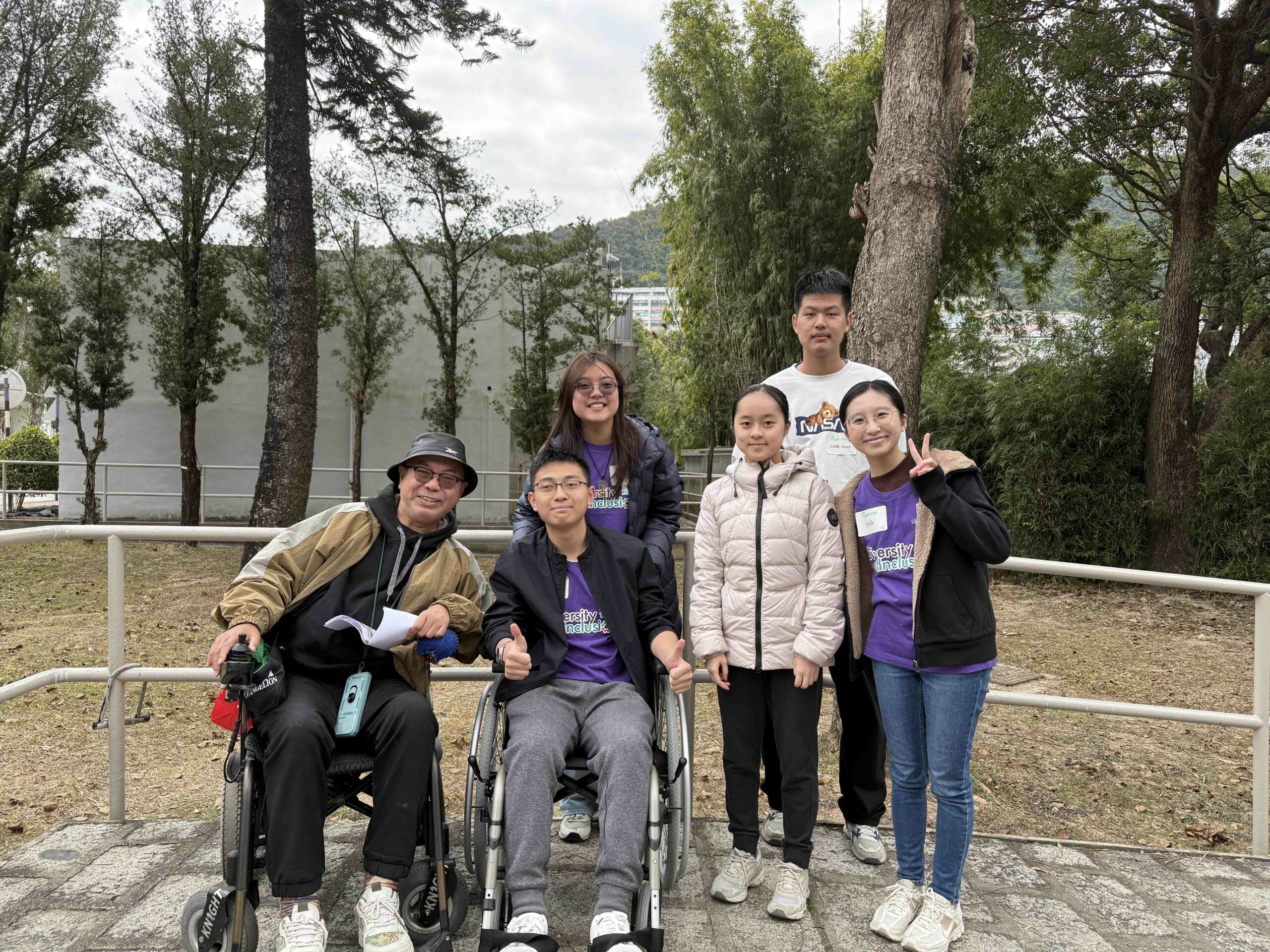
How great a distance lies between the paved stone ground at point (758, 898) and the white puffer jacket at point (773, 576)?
28.3 inches

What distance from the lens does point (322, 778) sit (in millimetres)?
2135

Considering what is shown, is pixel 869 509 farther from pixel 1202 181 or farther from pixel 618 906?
pixel 1202 181

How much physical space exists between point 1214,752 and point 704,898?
419 centimetres

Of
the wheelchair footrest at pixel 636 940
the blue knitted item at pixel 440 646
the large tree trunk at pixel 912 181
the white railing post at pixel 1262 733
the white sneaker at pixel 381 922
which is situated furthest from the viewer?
the large tree trunk at pixel 912 181

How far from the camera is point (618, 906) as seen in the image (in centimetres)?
204

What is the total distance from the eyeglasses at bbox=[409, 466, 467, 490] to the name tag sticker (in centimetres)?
121

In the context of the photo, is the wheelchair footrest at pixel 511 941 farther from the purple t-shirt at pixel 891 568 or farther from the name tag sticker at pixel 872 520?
the name tag sticker at pixel 872 520

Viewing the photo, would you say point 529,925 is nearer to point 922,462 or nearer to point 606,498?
point 606,498

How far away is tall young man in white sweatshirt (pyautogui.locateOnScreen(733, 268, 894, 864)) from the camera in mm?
2779

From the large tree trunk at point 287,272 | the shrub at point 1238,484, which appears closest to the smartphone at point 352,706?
the large tree trunk at point 287,272

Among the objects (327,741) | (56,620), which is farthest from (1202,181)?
(56,620)

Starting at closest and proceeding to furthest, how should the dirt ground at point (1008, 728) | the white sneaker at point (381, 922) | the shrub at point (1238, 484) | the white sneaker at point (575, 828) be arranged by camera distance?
1. the white sneaker at point (381, 922)
2. the white sneaker at point (575, 828)
3. the dirt ground at point (1008, 728)
4. the shrub at point (1238, 484)

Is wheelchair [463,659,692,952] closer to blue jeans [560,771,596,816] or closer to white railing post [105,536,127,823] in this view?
blue jeans [560,771,596,816]

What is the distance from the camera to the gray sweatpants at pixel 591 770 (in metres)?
2.06
